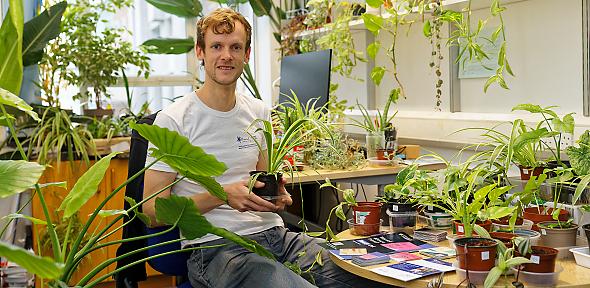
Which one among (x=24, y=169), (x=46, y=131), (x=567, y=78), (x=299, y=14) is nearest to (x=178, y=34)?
(x=299, y=14)

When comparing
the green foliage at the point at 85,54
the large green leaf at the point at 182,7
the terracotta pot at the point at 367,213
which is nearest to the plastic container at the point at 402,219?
the terracotta pot at the point at 367,213

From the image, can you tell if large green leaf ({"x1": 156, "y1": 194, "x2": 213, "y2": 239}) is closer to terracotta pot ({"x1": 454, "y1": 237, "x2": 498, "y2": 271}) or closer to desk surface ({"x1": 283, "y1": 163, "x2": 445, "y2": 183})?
terracotta pot ({"x1": 454, "y1": 237, "x2": 498, "y2": 271})

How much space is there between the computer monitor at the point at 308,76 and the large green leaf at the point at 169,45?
1154 millimetres

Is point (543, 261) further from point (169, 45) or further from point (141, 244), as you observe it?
point (169, 45)

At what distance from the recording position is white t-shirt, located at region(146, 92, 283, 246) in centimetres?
257

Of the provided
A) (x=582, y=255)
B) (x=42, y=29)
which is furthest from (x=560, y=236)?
(x=42, y=29)

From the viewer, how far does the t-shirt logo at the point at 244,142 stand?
2664mm

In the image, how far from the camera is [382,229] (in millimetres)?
2434

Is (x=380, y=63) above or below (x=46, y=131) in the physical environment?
above

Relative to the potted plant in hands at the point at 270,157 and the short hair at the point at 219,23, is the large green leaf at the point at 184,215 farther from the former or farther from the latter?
the short hair at the point at 219,23

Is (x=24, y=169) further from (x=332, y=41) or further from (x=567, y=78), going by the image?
(x=332, y=41)

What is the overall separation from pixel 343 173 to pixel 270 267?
110 centimetres

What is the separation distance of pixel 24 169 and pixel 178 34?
4.30 m

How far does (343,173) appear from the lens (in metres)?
3.30
